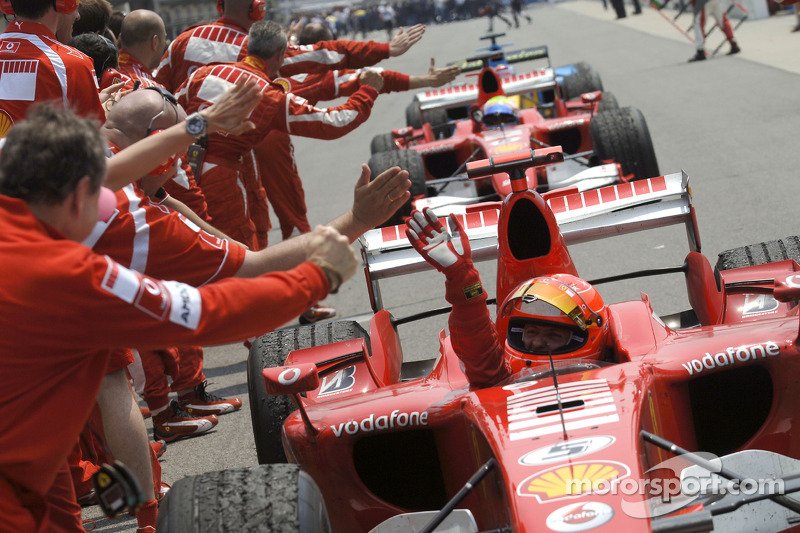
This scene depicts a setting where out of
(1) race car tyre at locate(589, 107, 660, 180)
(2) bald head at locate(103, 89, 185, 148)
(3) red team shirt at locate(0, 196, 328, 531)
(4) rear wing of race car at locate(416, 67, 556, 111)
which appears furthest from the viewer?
(4) rear wing of race car at locate(416, 67, 556, 111)

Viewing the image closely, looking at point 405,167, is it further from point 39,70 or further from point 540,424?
point 540,424

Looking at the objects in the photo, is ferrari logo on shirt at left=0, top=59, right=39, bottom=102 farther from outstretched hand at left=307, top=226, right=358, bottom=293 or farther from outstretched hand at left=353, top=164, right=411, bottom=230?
outstretched hand at left=307, top=226, right=358, bottom=293

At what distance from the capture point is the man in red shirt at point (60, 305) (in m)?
2.70

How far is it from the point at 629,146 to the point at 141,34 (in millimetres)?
4401

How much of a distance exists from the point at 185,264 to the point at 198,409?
2788 millimetres

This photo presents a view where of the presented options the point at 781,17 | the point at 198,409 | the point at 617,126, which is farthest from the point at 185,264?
the point at 781,17

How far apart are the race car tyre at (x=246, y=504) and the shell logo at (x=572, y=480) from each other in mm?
670

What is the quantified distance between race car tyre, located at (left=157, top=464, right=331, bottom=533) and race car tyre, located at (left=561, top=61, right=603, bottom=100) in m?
10.2

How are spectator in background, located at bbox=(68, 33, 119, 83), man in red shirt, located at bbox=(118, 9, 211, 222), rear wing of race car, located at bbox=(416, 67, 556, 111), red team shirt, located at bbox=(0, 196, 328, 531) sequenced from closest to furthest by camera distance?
red team shirt, located at bbox=(0, 196, 328, 531), spectator in background, located at bbox=(68, 33, 119, 83), man in red shirt, located at bbox=(118, 9, 211, 222), rear wing of race car, located at bbox=(416, 67, 556, 111)

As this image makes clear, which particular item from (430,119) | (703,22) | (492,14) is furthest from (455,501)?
(492,14)

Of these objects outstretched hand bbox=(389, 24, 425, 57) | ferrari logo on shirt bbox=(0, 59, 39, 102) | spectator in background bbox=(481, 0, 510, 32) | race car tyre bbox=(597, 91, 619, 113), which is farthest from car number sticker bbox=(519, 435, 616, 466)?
spectator in background bbox=(481, 0, 510, 32)

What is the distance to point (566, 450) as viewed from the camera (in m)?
3.41

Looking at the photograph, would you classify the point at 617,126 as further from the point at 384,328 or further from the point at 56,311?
the point at 56,311

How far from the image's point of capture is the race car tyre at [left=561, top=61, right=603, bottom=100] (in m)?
13.0
